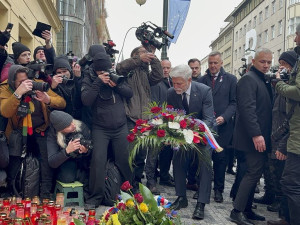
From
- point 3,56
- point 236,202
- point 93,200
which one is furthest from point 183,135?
point 3,56

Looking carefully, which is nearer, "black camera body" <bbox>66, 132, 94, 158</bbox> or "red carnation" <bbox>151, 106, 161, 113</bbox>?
"red carnation" <bbox>151, 106, 161, 113</bbox>

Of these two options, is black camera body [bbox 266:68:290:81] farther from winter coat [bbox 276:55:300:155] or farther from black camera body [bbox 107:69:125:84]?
black camera body [bbox 107:69:125:84]

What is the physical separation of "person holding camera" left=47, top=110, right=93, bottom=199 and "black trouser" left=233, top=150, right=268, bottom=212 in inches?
73.4

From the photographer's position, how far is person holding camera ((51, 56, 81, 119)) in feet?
16.4

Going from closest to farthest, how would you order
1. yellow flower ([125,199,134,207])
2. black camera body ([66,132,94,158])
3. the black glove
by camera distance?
yellow flower ([125,199,134,207]) → the black glove → black camera body ([66,132,94,158])

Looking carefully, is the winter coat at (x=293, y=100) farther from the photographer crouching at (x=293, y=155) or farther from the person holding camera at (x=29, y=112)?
the person holding camera at (x=29, y=112)

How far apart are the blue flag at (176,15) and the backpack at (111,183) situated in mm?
4379

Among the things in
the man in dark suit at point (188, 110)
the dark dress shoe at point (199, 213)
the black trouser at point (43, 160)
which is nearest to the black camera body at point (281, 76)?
the man in dark suit at point (188, 110)

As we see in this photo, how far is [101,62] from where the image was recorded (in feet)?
16.0

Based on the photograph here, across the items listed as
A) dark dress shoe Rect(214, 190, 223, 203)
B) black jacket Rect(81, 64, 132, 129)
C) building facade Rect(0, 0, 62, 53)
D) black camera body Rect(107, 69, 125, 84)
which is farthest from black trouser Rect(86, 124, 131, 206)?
building facade Rect(0, 0, 62, 53)

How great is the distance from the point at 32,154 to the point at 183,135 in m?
2.04

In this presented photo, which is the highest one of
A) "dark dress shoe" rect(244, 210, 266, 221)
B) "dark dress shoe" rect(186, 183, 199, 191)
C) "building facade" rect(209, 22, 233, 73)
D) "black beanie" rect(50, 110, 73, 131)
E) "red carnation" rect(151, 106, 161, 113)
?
"building facade" rect(209, 22, 233, 73)

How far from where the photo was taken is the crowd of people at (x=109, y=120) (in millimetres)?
4473

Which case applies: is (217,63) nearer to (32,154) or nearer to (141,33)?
(141,33)
